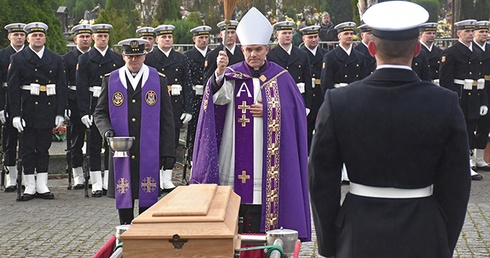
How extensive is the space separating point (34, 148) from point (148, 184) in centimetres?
485

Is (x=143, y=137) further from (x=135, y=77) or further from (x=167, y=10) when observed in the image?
(x=167, y=10)

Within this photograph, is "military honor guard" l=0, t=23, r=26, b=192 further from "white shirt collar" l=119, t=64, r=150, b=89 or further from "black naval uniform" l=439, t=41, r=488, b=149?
"black naval uniform" l=439, t=41, r=488, b=149

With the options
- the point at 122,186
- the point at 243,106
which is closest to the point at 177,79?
the point at 122,186

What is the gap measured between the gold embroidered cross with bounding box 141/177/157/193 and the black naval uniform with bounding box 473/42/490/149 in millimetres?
7553

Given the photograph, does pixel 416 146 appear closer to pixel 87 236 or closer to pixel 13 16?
pixel 87 236

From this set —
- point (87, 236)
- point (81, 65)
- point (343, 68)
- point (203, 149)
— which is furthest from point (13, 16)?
point (203, 149)

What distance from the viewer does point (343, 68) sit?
14.2 metres

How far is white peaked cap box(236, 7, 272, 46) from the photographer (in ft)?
24.5

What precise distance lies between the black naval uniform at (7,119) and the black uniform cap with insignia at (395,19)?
8987 mm

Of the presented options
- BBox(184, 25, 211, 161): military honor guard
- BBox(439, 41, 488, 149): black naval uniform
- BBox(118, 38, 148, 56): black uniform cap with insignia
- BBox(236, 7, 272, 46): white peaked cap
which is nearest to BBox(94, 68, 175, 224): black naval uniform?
BBox(118, 38, 148, 56): black uniform cap with insignia

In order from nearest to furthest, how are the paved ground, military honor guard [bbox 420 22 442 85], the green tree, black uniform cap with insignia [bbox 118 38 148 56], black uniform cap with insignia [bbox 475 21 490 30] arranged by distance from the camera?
black uniform cap with insignia [bbox 118 38 148 56] < the paved ground < black uniform cap with insignia [bbox 475 21 490 30] < military honor guard [bbox 420 22 442 85] < the green tree

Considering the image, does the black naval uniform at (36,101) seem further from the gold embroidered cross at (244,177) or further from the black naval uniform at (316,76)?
the gold embroidered cross at (244,177)

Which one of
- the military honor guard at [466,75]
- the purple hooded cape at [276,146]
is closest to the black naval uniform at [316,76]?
the military honor guard at [466,75]

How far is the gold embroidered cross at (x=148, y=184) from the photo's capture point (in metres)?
8.34
